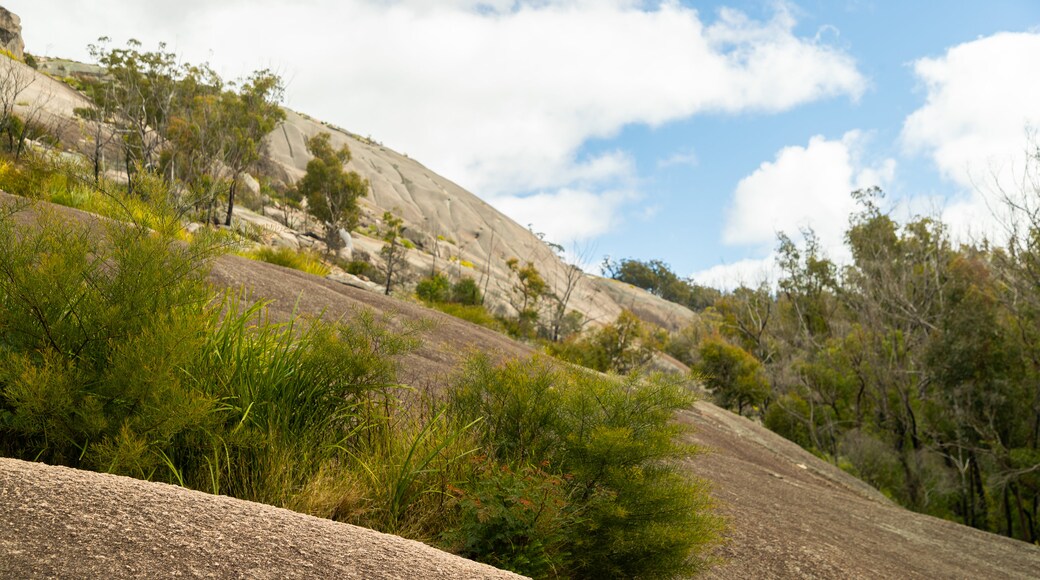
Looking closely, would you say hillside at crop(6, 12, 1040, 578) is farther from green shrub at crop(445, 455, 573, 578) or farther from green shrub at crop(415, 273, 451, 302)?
green shrub at crop(415, 273, 451, 302)

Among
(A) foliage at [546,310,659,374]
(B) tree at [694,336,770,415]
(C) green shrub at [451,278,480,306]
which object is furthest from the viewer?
(C) green shrub at [451,278,480,306]

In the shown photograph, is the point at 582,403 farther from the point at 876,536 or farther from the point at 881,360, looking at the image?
the point at 881,360

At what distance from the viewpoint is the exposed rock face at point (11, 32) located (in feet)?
188

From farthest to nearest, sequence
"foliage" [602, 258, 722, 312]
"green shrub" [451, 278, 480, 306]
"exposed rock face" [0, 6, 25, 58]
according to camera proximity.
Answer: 1. "foliage" [602, 258, 722, 312]
2. "exposed rock face" [0, 6, 25, 58]
3. "green shrub" [451, 278, 480, 306]

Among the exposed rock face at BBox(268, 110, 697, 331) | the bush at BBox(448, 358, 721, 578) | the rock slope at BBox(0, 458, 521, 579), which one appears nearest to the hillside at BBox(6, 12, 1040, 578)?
the rock slope at BBox(0, 458, 521, 579)

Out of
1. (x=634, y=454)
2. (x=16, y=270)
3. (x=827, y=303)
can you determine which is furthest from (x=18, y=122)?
(x=827, y=303)

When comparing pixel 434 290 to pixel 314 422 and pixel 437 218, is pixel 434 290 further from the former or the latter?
pixel 437 218

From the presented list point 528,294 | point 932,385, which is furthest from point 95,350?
point 528,294

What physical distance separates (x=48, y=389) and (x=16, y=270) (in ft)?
2.64

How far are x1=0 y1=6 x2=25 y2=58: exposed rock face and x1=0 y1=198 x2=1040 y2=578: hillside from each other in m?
61.2

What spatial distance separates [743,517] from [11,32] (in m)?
70.1

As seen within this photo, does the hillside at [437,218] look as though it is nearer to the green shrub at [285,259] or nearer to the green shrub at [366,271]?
the green shrub at [366,271]

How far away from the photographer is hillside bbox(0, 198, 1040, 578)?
2836mm

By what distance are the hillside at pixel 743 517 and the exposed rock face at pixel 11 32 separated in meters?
61.2
